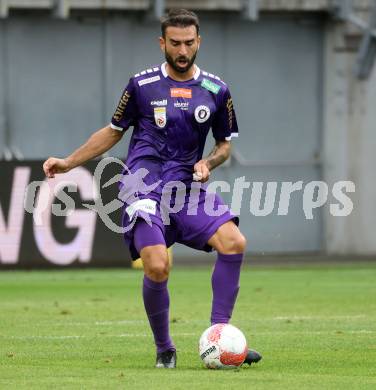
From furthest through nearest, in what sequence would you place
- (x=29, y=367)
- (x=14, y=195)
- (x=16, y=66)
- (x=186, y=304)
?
(x=16, y=66), (x=14, y=195), (x=186, y=304), (x=29, y=367)

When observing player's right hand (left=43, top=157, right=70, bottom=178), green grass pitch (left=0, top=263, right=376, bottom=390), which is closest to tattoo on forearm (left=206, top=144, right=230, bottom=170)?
player's right hand (left=43, top=157, right=70, bottom=178)

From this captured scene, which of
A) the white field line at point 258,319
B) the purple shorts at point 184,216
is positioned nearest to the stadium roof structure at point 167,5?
the white field line at point 258,319

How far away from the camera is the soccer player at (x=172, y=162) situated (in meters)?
9.52

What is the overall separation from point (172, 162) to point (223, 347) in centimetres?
132

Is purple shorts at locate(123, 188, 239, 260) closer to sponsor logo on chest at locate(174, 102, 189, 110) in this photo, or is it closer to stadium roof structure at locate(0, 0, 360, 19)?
sponsor logo on chest at locate(174, 102, 189, 110)

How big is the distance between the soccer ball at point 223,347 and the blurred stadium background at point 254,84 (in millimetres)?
17212

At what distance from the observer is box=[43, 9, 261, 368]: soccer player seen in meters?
9.52

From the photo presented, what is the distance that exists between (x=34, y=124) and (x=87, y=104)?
109 centimetres

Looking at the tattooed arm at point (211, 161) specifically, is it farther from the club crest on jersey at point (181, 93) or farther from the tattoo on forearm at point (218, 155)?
the club crest on jersey at point (181, 93)

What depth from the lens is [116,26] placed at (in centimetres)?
2742

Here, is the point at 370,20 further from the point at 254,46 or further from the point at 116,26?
the point at 116,26

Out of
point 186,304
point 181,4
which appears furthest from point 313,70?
point 186,304

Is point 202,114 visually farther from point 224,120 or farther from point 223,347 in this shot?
→ point 223,347

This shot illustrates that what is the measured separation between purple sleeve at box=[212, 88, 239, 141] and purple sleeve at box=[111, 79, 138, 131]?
581 millimetres
